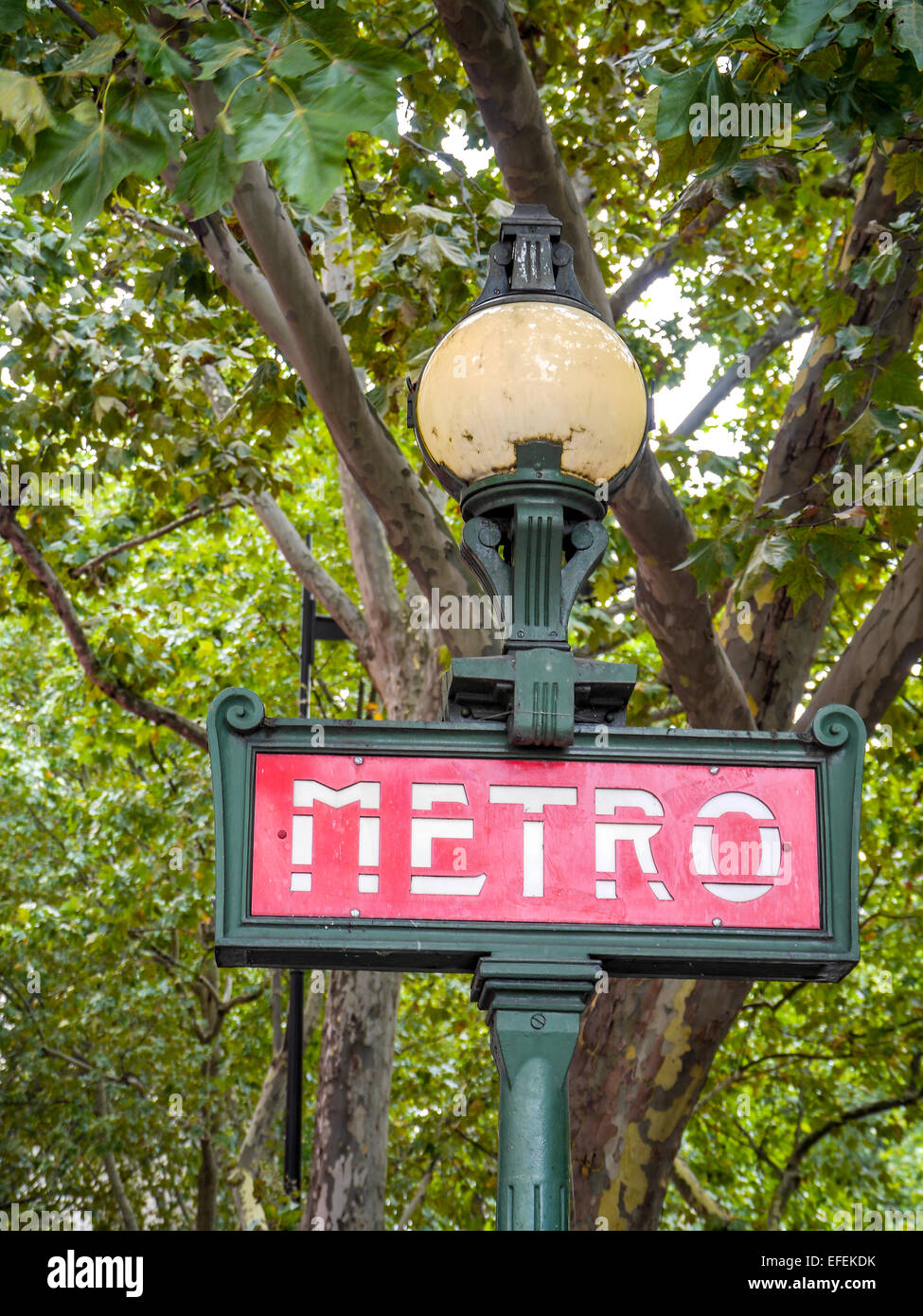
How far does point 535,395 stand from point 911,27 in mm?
1203

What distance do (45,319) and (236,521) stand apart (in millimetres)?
7117

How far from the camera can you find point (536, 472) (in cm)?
231

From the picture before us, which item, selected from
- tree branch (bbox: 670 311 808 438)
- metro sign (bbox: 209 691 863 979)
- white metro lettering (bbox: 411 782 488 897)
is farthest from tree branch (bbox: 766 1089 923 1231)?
white metro lettering (bbox: 411 782 488 897)

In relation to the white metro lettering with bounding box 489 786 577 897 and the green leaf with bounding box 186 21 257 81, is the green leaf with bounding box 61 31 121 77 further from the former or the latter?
the white metro lettering with bounding box 489 786 577 897

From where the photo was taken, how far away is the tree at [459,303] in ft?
7.93

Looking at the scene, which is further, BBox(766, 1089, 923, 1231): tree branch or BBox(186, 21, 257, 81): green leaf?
BBox(766, 1089, 923, 1231): tree branch

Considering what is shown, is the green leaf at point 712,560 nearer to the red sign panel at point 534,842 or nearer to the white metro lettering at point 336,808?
the red sign panel at point 534,842

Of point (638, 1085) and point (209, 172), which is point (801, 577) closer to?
point (638, 1085)

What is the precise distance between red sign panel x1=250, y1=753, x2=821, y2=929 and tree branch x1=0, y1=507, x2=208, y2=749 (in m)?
5.70

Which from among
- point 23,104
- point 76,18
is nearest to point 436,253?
point 76,18

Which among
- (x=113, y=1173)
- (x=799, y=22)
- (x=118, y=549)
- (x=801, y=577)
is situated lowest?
(x=113, y=1173)

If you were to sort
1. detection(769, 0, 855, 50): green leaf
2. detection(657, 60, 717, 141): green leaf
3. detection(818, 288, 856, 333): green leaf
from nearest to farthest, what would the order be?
detection(769, 0, 855, 50): green leaf < detection(657, 60, 717, 141): green leaf < detection(818, 288, 856, 333): green leaf

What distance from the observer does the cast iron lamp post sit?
6.95 feet
